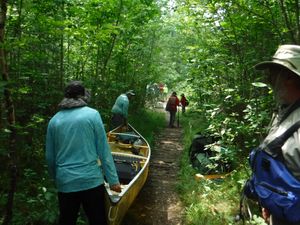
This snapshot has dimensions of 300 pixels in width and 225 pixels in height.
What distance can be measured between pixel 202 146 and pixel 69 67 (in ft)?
15.1

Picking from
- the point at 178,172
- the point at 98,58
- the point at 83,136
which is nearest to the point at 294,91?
the point at 83,136

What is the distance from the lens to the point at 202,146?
27.5 ft

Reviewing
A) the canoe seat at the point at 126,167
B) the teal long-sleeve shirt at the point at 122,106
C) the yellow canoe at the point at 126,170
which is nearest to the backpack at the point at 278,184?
the yellow canoe at the point at 126,170

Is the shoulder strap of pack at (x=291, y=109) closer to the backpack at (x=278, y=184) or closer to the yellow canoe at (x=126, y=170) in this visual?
the backpack at (x=278, y=184)

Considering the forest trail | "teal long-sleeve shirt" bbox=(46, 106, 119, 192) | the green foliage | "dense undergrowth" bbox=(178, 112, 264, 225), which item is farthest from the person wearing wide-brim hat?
the green foliage

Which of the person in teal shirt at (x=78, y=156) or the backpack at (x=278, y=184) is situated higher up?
the backpack at (x=278, y=184)

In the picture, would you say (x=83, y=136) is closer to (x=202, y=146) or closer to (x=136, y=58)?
(x=202, y=146)

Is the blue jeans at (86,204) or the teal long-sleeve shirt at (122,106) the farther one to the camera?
the teal long-sleeve shirt at (122,106)

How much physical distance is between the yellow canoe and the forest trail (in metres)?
0.44

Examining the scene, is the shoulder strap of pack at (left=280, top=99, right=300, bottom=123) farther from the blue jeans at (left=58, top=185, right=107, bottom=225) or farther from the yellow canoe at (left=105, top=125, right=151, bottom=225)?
the yellow canoe at (left=105, top=125, right=151, bottom=225)

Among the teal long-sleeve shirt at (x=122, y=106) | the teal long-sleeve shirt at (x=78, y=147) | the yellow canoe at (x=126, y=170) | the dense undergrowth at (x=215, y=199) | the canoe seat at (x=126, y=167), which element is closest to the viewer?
the teal long-sleeve shirt at (x=78, y=147)

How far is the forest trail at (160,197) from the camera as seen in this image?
604 centimetres

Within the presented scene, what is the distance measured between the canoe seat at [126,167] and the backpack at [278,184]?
4572mm

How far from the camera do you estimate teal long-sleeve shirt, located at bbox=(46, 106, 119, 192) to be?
3.37 m
